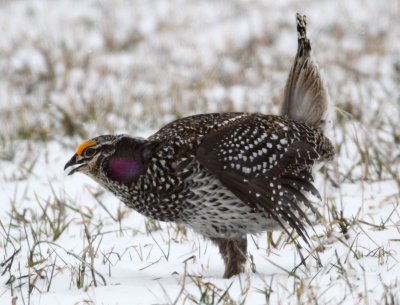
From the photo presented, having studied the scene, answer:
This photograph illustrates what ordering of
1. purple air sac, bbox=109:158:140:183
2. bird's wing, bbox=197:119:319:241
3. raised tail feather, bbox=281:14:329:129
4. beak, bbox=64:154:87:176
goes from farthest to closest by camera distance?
1. raised tail feather, bbox=281:14:329:129
2. beak, bbox=64:154:87:176
3. purple air sac, bbox=109:158:140:183
4. bird's wing, bbox=197:119:319:241

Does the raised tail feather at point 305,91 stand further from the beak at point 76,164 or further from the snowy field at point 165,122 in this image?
the beak at point 76,164

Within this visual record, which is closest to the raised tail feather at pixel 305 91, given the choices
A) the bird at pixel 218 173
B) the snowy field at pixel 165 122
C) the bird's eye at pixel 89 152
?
the snowy field at pixel 165 122

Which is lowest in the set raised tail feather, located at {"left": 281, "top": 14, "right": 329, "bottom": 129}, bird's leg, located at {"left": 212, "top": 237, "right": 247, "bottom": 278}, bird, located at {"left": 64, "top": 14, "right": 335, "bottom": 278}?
bird's leg, located at {"left": 212, "top": 237, "right": 247, "bottom": 278}

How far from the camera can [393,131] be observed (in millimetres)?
6207

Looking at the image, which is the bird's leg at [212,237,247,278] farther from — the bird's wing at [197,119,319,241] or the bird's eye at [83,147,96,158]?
the bird's eye at [83,147,96,158]

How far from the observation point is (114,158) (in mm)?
4145

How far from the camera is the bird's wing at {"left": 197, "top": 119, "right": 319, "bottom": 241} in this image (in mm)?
3965

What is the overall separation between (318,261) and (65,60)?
689 cm

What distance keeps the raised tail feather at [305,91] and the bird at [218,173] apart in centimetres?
60

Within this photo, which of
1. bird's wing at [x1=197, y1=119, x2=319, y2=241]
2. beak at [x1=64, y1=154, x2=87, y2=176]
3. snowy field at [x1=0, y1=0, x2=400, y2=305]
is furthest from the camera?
beak at [x1=64, y1=154, x2=87, y2=176]

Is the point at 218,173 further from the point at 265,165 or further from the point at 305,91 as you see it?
the point at 305,91

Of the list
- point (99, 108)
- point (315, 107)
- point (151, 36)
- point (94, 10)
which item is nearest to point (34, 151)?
point (99, 108)

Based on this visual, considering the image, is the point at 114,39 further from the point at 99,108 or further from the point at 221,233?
the point at 221,233

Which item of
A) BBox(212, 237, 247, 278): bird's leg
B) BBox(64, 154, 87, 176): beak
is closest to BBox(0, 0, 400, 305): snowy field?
BBox(212, 237, 247, 278): bird's leg
